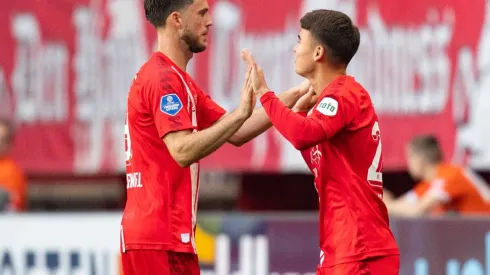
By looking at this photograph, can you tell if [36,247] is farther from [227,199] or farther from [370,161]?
[227,199]

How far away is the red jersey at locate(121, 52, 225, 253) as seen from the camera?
191 inches

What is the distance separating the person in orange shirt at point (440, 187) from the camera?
851 centimetres

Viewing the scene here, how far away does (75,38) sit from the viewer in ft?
33.3

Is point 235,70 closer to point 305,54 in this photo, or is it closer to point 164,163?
point 305,54

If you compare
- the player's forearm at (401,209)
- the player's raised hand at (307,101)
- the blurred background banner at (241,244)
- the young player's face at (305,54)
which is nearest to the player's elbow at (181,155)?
the young player's face at (305,54)

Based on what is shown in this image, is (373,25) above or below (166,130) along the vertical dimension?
above

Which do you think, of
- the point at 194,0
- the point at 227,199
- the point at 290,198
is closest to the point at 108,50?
the point at 290,198

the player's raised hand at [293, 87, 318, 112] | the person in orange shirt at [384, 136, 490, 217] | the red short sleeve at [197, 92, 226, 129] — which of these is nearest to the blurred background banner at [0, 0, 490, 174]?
the person in orange shirt at [384, 136, 490, 217]

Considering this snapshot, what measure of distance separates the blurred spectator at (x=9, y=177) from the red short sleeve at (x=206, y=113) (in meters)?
4.21

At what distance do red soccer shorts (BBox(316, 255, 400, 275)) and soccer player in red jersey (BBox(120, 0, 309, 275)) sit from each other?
65 cm

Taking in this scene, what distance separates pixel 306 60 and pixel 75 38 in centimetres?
552

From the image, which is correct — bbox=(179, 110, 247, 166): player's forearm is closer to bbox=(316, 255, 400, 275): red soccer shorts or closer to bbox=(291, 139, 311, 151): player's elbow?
bbox=(291, 139, 311, 151): player's elbow

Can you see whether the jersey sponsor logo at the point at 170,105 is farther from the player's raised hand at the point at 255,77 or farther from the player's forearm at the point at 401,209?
the player's forearm at the point at 401,209

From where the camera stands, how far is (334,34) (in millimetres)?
4934
